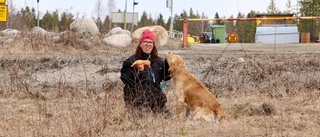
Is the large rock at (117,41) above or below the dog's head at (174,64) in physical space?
above

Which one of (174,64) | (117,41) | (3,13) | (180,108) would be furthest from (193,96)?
(117,41)

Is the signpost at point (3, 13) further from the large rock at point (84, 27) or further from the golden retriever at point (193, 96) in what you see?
the golden retriever at point (193, 96)

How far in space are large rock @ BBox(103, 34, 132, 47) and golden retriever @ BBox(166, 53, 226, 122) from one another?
7.46 metres

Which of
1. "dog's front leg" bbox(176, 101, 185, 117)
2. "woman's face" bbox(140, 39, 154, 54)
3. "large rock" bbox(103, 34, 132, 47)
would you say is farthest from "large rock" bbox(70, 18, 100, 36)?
"dog's front leg" bbox(176, 101, 185, 117)

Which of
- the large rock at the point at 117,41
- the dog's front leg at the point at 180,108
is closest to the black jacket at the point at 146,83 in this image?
the dog's front leg at the point at 180,108

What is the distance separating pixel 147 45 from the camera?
6855 mm

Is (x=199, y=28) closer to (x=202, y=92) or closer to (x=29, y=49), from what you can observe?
(x=29, y=49)

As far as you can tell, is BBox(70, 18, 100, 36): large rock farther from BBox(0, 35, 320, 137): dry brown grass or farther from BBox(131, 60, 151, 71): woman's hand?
BBox(131, 60, 151, 71): woman's hand

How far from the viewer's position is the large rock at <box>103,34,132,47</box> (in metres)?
14.2

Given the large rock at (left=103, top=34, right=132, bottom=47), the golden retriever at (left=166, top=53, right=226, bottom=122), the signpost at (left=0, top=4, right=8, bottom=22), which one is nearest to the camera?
the golden retriever at (left=166, top=53, right=226, bottom=122)

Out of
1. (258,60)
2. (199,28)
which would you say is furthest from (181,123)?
(199,28)

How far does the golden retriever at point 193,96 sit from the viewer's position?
6129 millimetres

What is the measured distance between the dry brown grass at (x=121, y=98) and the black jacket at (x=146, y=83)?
23 cm

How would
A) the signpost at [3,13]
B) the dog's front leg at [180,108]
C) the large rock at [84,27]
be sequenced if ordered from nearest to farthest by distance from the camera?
the dog's front leg at [180,108], the signpost at [3,13], the large rock at [84,27]
